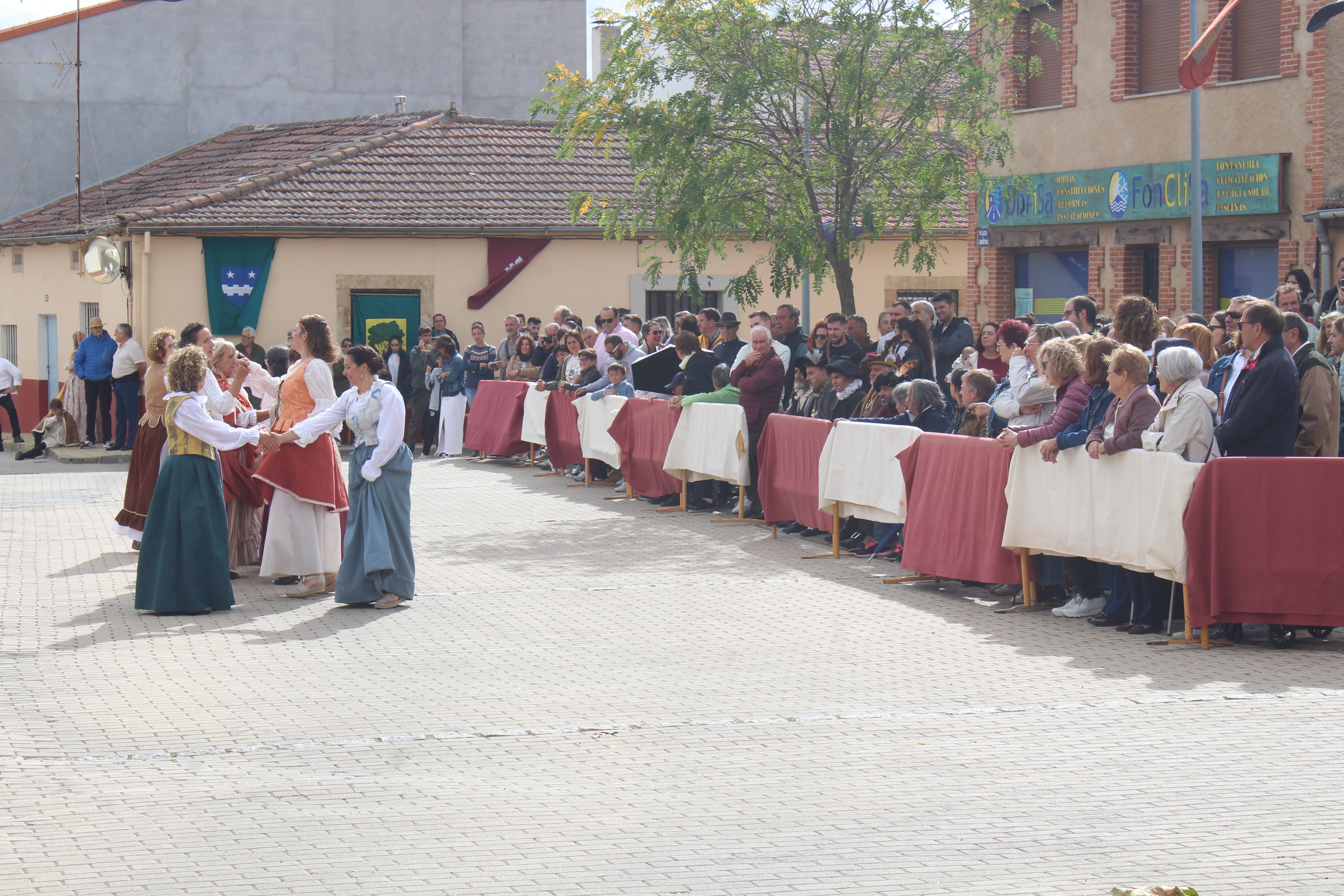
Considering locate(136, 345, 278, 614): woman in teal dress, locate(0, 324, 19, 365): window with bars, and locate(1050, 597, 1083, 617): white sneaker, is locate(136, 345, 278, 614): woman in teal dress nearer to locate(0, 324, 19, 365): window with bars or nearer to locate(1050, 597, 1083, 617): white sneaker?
locate(1050, 597, 1083, 617): white sneaker

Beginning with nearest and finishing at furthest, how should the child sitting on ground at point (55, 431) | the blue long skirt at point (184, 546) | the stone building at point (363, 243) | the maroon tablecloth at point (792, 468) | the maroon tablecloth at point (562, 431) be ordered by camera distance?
the blue long skirt at point (184, 546) < the maroon tablecloth at point (792, 468) < the maroon tablecloth at point (562, 431) < the child sitting on ground at point (55, 431) < the stone building at point (363, 243)

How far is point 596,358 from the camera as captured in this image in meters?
19.7

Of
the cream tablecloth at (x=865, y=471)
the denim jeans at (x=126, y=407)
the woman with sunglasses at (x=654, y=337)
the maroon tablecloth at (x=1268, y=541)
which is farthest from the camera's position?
the denim jeans at (x=126, y=407)

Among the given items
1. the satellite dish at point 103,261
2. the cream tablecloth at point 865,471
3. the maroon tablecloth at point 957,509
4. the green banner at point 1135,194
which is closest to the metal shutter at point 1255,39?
the green banner at point 1135,194

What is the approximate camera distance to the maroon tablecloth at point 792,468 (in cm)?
1379

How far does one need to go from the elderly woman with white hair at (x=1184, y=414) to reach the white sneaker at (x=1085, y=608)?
134 centimetres

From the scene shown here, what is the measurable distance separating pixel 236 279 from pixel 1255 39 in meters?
17.2

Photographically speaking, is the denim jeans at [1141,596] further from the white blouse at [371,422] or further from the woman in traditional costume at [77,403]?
the woman in traditional costume at [77,403]

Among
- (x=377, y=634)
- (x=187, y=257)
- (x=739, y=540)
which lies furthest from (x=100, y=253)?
(x=377, y=634)

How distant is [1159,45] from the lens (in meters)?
22.5

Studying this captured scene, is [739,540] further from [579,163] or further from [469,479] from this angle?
[579,163]

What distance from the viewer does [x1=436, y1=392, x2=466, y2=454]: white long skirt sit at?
967 inches

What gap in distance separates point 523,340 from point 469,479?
3.06m

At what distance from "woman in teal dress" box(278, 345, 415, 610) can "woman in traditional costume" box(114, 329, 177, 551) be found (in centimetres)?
241
